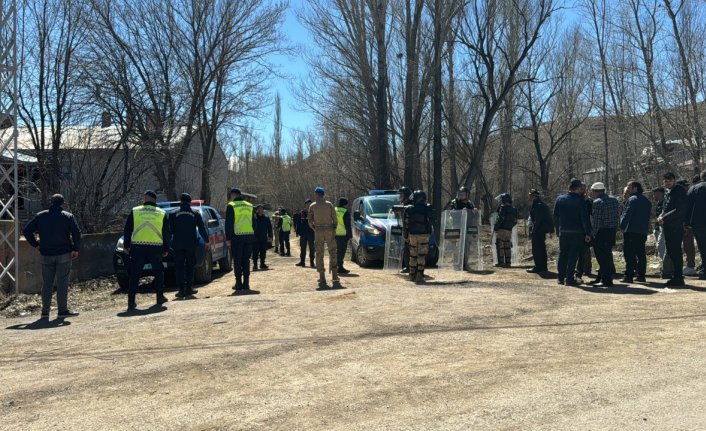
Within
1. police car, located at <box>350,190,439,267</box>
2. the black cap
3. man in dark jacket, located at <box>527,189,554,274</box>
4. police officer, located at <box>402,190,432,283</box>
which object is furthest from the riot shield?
the black cap

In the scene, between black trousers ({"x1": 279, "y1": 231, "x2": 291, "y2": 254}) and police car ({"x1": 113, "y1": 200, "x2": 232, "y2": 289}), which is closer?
police car ({"x1": 113, "y1": 200, "x2": 232, "y2": 289})

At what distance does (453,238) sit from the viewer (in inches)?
541

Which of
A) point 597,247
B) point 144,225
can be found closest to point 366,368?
point 144,225

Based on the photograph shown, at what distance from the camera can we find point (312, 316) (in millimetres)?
7949

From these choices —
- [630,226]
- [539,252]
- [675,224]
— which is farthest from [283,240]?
[675,224]

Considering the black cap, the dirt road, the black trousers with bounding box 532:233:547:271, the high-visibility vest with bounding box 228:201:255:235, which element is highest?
the black cap

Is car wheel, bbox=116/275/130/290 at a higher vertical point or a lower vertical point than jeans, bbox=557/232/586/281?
lower

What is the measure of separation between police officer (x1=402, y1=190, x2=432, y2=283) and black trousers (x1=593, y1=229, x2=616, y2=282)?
3.03 m

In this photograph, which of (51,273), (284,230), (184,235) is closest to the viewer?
(51,273)

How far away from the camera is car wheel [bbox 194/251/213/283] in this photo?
13367mm

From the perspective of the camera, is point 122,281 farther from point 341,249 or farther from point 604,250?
point 604,250

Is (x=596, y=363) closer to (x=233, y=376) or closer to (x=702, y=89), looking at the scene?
(x=233, y=376)

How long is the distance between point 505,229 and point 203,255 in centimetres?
722

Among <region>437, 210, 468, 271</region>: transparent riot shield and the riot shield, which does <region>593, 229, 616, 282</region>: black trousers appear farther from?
the riot shield
